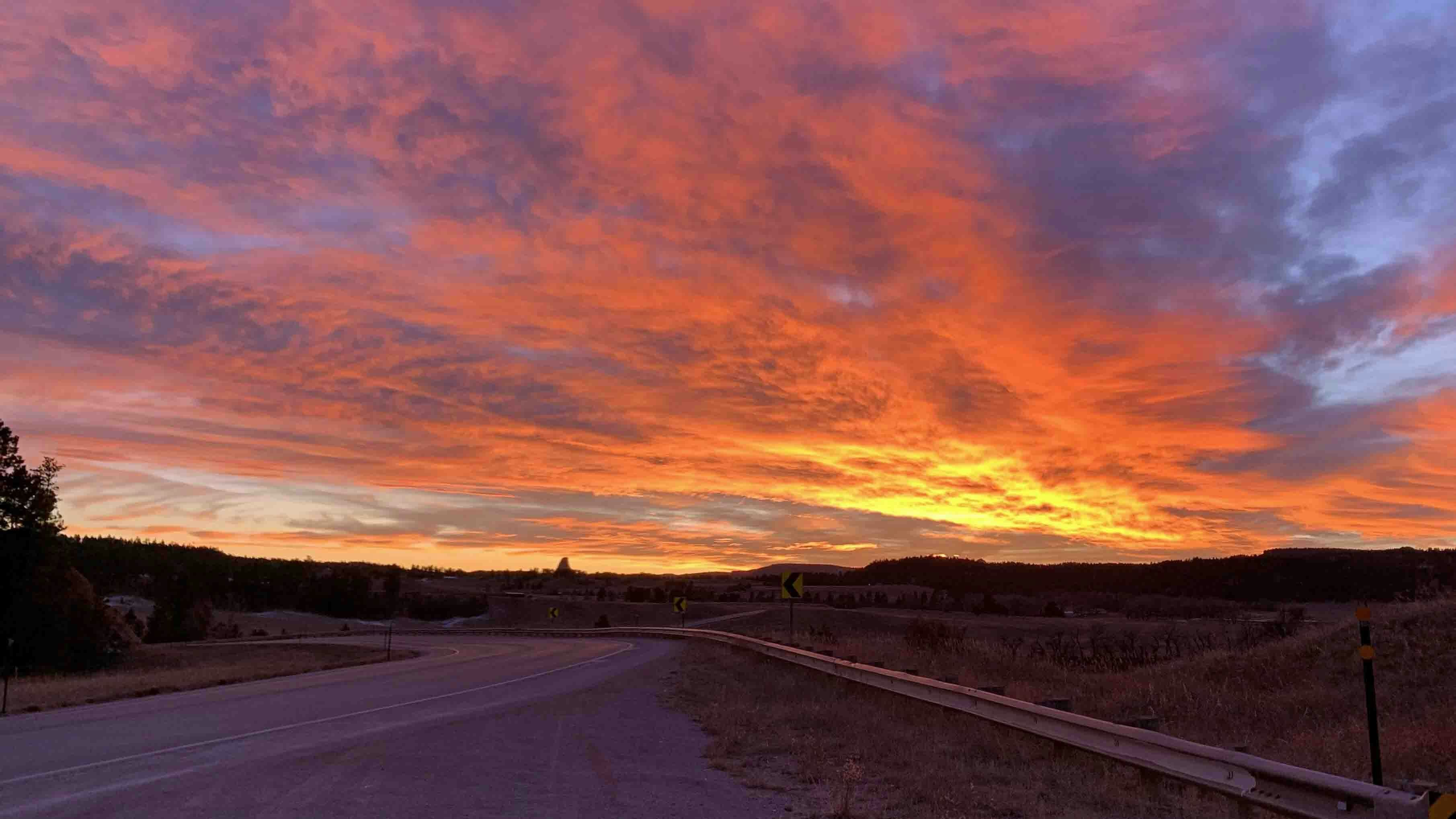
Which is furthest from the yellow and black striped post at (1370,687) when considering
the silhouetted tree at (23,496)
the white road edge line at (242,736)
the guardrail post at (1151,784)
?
the silhouetted tree at (23,496)

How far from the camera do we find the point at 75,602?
5362 centimetres

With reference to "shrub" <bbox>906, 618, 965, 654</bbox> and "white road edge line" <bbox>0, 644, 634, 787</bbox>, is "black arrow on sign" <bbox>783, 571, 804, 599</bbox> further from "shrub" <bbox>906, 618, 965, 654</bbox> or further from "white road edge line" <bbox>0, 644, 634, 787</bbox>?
"white road edge line" <bbox>0, 644, 634, 787</bbox>

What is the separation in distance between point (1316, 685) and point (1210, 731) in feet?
12.5

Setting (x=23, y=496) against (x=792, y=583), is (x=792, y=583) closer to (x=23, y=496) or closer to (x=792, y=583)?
(x=792, y=583)

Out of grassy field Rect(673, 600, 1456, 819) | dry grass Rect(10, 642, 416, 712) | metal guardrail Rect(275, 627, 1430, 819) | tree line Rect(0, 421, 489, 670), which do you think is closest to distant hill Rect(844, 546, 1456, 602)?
grassy field Rect(673, 600, 1456, 819)

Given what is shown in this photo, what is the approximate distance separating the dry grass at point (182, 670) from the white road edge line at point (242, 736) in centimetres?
782

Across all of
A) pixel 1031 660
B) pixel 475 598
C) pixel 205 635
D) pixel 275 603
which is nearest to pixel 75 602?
pixel 205 635

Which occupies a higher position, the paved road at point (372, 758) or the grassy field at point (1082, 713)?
the grassy field at point (1082, 713)

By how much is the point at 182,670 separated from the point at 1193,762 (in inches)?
1458

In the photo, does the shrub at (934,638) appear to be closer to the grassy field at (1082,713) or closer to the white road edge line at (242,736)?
the grassy field at (1082,713)

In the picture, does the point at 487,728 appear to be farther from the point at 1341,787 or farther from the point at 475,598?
the point at 475,598

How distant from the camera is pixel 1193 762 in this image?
7965 mm

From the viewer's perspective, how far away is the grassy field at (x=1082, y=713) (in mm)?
8984

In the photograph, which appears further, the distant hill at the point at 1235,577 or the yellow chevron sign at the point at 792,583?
the distant hill at the point at 1235,577
